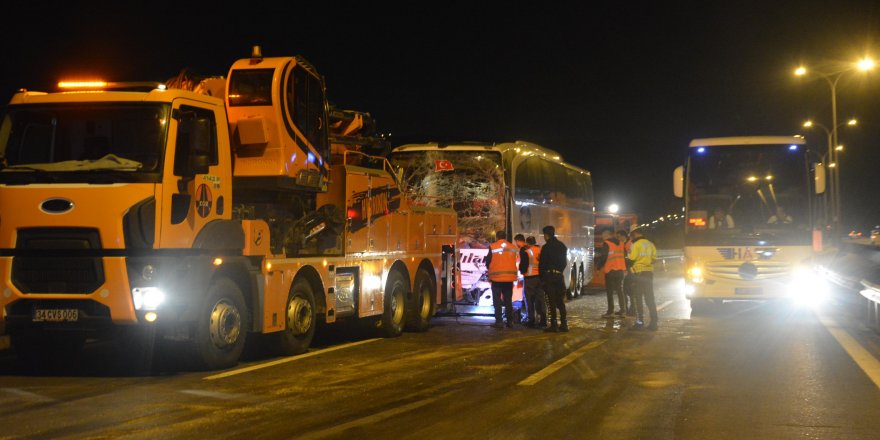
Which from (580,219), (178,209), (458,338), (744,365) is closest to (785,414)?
(744,365)

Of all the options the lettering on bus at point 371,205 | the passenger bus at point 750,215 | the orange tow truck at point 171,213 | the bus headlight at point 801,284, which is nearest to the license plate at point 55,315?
the orange tow truck at point 171,213

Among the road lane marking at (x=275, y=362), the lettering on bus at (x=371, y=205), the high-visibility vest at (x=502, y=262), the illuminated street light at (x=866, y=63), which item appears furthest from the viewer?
the illuminated street light at (x=866, y=63)

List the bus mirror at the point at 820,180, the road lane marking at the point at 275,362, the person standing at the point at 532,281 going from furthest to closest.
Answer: the bus mirror at the point at 820,180, the person standing at the point at 532,281, the road lane marking at the point at 275,362

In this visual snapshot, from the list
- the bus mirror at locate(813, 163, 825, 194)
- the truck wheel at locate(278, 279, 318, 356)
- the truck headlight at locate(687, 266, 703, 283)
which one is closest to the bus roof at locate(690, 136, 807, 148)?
the bus mirror at locate(813, 163, 825, 194)

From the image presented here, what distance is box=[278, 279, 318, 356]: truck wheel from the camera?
13.1 m

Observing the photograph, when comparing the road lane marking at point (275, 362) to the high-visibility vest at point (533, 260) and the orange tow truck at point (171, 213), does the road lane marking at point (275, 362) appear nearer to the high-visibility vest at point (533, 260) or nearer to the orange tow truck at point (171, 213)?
the orange tow truck at point (171, 213)

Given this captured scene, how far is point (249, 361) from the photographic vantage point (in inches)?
503

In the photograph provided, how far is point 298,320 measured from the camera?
1335 cm

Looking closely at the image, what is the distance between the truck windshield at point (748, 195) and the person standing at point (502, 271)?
16.3 ft

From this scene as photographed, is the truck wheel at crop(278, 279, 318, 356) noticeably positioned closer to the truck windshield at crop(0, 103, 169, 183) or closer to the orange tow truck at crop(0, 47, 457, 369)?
the orange tow truck at crop(0, 47, 457, 369)

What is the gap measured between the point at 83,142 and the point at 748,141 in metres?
14.0

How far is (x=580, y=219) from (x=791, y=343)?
1375cm

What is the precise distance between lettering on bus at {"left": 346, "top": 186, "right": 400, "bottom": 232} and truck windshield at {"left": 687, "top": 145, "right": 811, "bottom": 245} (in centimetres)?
732

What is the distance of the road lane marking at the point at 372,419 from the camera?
7.75 m
